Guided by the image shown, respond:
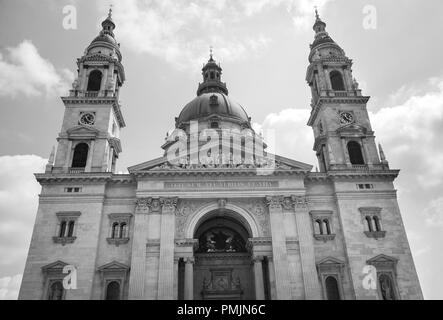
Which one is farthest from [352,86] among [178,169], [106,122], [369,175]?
[106,122]

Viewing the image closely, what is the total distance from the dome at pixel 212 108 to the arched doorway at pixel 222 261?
1885cm

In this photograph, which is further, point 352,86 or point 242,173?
point 352,86

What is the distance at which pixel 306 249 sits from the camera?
91.6ft

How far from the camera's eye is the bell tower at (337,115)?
3306 cm

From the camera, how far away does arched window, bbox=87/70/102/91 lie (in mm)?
36531

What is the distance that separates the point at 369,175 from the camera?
31.2m

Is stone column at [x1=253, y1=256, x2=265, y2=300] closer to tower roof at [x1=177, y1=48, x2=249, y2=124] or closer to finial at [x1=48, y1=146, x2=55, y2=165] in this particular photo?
finial at [x1=48, y1=146, x2=55, y2=165]

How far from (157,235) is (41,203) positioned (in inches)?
345

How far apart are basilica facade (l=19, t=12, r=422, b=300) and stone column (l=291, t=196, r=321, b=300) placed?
0.07 metres

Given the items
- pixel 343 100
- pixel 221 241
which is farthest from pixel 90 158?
pixel 343 100

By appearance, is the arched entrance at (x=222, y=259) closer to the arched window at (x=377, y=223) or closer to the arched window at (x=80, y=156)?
the arched window at (x=377, y=223)

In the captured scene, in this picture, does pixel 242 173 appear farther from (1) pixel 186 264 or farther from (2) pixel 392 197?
(2) pixel 392 197

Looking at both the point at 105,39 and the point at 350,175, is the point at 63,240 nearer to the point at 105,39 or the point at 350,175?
the point at 105,39

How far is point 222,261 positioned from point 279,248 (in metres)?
5.37
